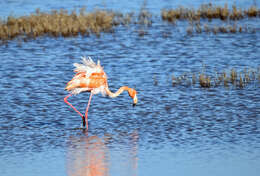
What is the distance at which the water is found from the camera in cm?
953

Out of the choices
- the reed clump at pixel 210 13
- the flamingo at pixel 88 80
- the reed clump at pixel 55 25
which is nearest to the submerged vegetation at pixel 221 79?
the flamingo at pixel 88 80

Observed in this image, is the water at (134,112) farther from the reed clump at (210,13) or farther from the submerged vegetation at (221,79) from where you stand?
the reed clump at (210,13)

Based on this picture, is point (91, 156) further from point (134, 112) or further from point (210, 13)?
point (210, 13)

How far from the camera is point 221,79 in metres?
15.5

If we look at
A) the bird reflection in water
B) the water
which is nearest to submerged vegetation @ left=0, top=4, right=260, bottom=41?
the water

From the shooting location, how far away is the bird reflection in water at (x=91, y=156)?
909 cm

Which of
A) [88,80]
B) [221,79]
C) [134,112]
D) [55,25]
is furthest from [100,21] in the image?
[88,80]

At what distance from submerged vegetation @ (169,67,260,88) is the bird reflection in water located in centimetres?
437

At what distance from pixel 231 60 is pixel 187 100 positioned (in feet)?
15.2

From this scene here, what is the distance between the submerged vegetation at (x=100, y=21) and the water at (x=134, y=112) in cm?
64

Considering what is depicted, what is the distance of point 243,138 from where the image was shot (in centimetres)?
1089

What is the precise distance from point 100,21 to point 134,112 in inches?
434

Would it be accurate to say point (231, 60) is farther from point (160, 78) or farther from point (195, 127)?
point (195, 127)

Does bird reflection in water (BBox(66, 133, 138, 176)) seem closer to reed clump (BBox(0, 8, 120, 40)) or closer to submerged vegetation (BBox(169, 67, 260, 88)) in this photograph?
submerged vegetation (BBox(169, 67, 260, 88))
